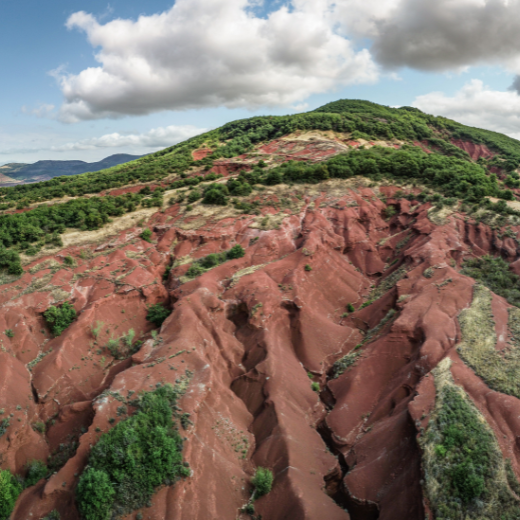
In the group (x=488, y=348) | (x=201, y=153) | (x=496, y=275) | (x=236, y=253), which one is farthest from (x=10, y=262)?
(x=201, y=153)

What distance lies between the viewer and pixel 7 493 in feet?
66.6

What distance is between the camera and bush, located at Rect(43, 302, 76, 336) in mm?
33150

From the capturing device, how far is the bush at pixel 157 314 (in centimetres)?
3819

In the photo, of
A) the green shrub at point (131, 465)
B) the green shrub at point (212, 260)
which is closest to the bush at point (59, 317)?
the green shrub at point (212, 260)

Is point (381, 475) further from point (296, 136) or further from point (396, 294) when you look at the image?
point (296, 136)

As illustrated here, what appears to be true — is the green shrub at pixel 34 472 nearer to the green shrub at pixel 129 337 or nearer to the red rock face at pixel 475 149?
the green shrub at pixel 129 337

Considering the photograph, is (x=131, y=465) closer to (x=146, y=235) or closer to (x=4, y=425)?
(x=4, y=425)

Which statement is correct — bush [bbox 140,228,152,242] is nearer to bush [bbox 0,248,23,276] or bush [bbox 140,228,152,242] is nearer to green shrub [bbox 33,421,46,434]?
bush [bbox 0,248,23,276]

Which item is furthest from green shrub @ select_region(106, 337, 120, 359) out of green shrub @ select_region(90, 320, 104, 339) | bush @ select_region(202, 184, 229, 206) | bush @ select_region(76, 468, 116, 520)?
bush @ select_region(202, 184, 229, 206)

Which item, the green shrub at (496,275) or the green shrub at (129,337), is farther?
the green shrub at (129,337)

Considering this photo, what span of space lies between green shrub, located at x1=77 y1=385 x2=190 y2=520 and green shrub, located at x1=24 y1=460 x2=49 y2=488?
6.28 m

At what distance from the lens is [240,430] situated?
86.6 feet

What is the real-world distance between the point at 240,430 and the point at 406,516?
488 inches

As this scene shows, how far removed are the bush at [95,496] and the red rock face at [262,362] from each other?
1674 mm
